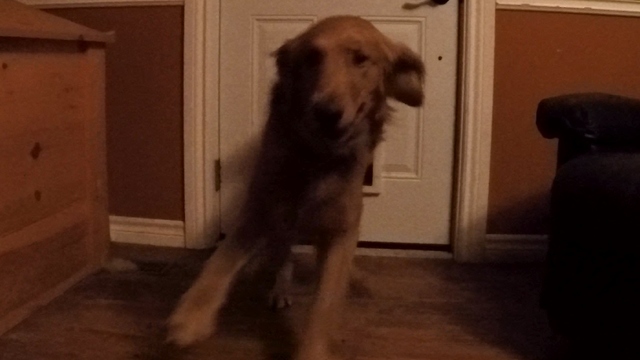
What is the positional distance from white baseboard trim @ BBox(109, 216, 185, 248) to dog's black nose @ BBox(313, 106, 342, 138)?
1.34 m

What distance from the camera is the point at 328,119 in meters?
1.42

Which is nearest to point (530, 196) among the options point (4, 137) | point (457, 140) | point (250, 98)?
point (457, 140)

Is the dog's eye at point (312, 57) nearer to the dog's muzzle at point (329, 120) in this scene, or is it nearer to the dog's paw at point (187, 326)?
the dog's muzzle at point (329, 120)

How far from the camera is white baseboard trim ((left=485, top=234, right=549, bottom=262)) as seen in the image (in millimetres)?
2562

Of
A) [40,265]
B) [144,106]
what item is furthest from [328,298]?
[144,106]

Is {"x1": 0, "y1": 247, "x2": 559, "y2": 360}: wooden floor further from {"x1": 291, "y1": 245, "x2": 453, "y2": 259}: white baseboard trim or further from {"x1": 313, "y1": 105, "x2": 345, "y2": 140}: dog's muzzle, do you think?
{"x1": 313, "y1": 105, "x2": 345, "y2": 140}: dog's muzzle

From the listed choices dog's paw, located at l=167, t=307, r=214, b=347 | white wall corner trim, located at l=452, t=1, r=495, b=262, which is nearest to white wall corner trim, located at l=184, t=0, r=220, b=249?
white wall corner trim, located at l=452, t=1, r=495, b=262

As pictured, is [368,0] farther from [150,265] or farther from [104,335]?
[104,335]

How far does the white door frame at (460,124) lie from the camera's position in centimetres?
244

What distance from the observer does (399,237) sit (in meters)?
2.65

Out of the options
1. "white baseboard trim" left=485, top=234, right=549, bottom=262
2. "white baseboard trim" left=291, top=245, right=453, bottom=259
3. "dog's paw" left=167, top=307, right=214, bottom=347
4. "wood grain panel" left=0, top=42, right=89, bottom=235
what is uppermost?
"wood grain panel" left=0, top=42, right=89, bottom=235

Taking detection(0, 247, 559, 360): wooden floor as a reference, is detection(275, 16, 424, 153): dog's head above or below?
above

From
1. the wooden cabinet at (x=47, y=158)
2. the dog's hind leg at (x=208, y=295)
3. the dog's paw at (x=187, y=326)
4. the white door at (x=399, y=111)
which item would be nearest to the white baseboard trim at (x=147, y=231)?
the white door at (x=399, y=111)

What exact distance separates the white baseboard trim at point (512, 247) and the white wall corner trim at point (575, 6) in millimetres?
871
